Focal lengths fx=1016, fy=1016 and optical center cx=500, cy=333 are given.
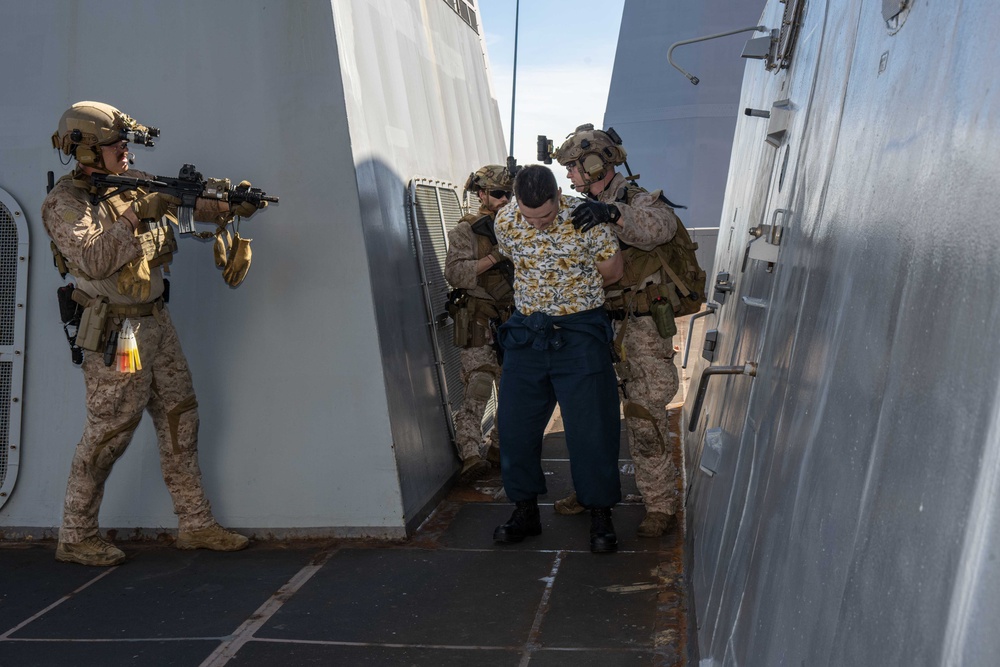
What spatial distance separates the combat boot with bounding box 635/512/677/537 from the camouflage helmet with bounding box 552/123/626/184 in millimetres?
1626

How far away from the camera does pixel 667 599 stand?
3977 mm

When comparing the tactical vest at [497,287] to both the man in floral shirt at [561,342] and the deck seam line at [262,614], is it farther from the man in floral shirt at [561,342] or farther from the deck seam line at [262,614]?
the deck seam line at [262,614]

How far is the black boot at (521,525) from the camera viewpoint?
4.80 metres

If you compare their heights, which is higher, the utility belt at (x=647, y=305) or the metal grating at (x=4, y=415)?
the utility belt at (x=647, y=305)

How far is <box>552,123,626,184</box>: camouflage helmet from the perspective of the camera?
4723mm

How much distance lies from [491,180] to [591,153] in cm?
127

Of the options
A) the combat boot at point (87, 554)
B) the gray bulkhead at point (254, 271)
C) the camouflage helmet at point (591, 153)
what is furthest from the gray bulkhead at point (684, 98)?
the combat boot at point (87, 554)

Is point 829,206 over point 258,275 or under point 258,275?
over

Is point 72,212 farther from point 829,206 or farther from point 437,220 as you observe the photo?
point 829,206

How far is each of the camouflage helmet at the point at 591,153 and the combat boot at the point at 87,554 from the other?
277 cm

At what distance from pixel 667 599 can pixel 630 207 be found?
1.71 m

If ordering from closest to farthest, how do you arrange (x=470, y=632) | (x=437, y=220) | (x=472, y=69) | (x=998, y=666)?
(x=998, y=666)
(x=470, y=632)
(x=437, y=220)
(x=472, y=69)

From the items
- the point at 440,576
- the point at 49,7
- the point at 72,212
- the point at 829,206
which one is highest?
the point at 49,7

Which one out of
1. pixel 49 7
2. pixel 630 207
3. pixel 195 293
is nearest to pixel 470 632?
pixel 630 207
